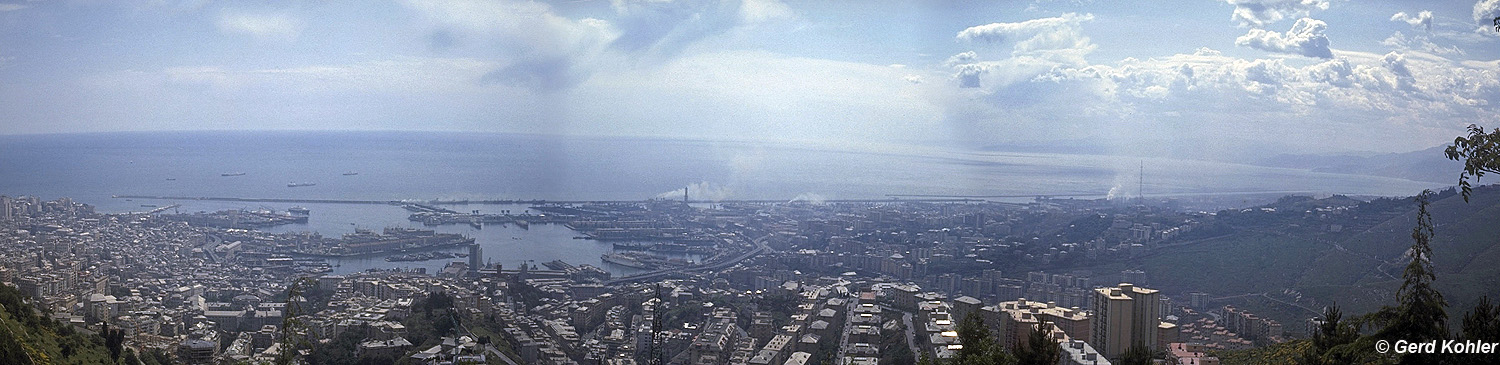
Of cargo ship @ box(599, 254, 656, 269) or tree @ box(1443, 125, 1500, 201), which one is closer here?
tree @ box(1443, 125, 1500, 201)

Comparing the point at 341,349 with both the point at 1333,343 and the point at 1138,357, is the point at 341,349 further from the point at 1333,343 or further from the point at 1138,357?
the point at 1333,343

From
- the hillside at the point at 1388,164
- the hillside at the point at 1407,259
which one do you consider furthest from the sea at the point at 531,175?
the hillside at the point at 1407,259

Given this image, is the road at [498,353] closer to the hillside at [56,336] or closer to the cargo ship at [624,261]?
the hillside at [56,336]

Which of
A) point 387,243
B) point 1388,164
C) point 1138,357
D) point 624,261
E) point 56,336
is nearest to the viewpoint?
point 1138,357

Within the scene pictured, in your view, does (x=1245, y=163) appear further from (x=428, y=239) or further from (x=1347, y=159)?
(x=428, y=239)

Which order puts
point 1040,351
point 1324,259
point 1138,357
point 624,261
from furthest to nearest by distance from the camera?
point 624,261, point 1324,259, point 1138,357, point 1040,351

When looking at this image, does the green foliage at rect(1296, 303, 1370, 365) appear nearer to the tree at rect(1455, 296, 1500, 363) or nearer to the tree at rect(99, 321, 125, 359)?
the tree at rect(1455, 296, 1500, 363)

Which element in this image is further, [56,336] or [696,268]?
[696,268]

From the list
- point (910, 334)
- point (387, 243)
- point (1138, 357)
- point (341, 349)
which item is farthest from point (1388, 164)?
point (387, 243)

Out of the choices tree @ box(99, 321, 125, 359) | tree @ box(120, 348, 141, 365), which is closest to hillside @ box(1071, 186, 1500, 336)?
tree @ box(120, 348, 141, 365)
